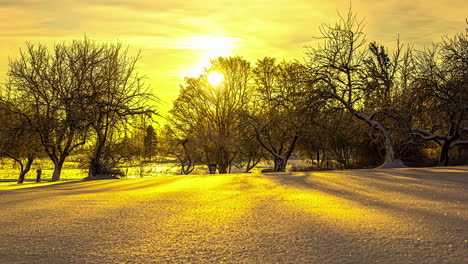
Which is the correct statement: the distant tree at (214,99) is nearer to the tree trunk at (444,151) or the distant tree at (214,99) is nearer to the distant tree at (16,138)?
the distant tree at (16,138)

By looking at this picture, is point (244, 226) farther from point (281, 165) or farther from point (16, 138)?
point (16, 138)

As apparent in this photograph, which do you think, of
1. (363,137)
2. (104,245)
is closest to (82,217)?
(104,245)

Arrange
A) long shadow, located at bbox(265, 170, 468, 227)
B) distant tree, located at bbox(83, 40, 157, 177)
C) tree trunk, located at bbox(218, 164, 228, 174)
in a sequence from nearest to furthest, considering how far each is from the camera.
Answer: long shadow, located at bbox(265, 170, 468, 227) → distant tree, located at bbox(83, 40, 157, 177) → tree trunk, located at bbox(218, 164, 228, 174)

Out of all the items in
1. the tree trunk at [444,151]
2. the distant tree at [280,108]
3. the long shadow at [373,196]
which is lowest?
the long shadow at [373,196]

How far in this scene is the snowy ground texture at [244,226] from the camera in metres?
3.74

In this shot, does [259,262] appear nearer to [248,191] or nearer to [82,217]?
[82,217]

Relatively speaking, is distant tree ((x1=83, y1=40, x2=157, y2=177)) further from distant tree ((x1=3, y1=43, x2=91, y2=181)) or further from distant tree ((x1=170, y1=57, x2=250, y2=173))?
distant tree ((x1=170, y1=57, x2=250, y2=173))

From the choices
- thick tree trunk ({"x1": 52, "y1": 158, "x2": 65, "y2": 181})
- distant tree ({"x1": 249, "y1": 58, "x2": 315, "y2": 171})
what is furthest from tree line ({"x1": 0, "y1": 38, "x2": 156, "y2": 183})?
distant tree ({"x1": 249, "y1": 58, "x2": 315, "y2": 171})

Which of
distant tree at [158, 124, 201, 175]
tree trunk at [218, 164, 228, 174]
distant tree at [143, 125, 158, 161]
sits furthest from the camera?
tree trunk at [218, 164, 228, 174]

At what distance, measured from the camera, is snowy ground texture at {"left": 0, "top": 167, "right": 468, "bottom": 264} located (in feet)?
12.3

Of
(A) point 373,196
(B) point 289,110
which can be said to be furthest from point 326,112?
(A) point 373,196

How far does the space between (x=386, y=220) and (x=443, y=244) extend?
3.60 feet

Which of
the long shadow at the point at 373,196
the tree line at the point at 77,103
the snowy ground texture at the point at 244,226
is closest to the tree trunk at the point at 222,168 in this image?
the tree line at the point at 77,103

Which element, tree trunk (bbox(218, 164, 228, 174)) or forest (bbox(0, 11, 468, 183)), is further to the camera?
tree trunk (bbox(218, 164, 228, 174))
